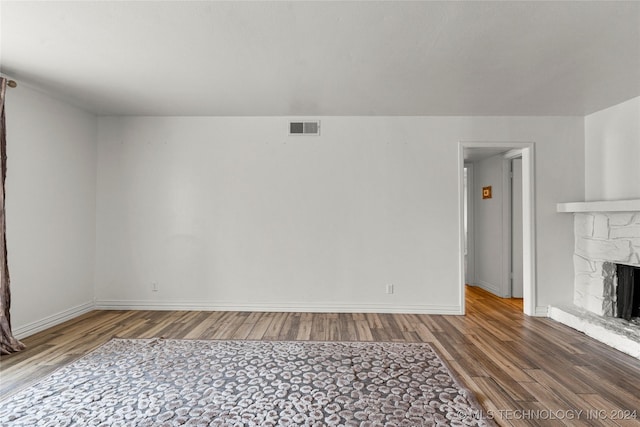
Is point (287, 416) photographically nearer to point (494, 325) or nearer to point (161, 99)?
point (494, 325)

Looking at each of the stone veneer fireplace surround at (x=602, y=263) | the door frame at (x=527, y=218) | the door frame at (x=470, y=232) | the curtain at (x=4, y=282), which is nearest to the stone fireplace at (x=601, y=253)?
the stone veneer fireplace surround at (x=602, y=263)

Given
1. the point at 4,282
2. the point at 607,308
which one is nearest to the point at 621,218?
the point at 607,308

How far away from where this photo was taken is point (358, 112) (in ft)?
13.3

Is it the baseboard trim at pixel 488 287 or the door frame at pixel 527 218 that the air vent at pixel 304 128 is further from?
the baseboard trim at pixel 488 287

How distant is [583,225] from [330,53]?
3869mm

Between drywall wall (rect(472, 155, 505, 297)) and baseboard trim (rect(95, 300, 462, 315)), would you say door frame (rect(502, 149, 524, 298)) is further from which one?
baseboard trim (rect(95, 300, 462, 315))

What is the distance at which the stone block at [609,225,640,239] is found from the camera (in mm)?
3340

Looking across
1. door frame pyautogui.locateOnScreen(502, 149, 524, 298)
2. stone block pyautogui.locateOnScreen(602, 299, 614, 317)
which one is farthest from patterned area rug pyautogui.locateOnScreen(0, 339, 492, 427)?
door frame pyautogui.locateOnScreen(502, 149, 524, 298)

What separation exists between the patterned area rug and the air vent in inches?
107

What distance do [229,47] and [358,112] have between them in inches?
78.0

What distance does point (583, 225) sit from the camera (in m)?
3.97

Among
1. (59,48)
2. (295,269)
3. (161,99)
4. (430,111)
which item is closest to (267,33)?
(59,48)

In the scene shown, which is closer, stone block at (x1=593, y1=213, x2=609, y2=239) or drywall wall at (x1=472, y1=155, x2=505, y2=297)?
stone block at (x1=593, y1=213, x2=609, y2=239)

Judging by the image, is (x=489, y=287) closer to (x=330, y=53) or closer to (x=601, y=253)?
(x=601, y=253)
